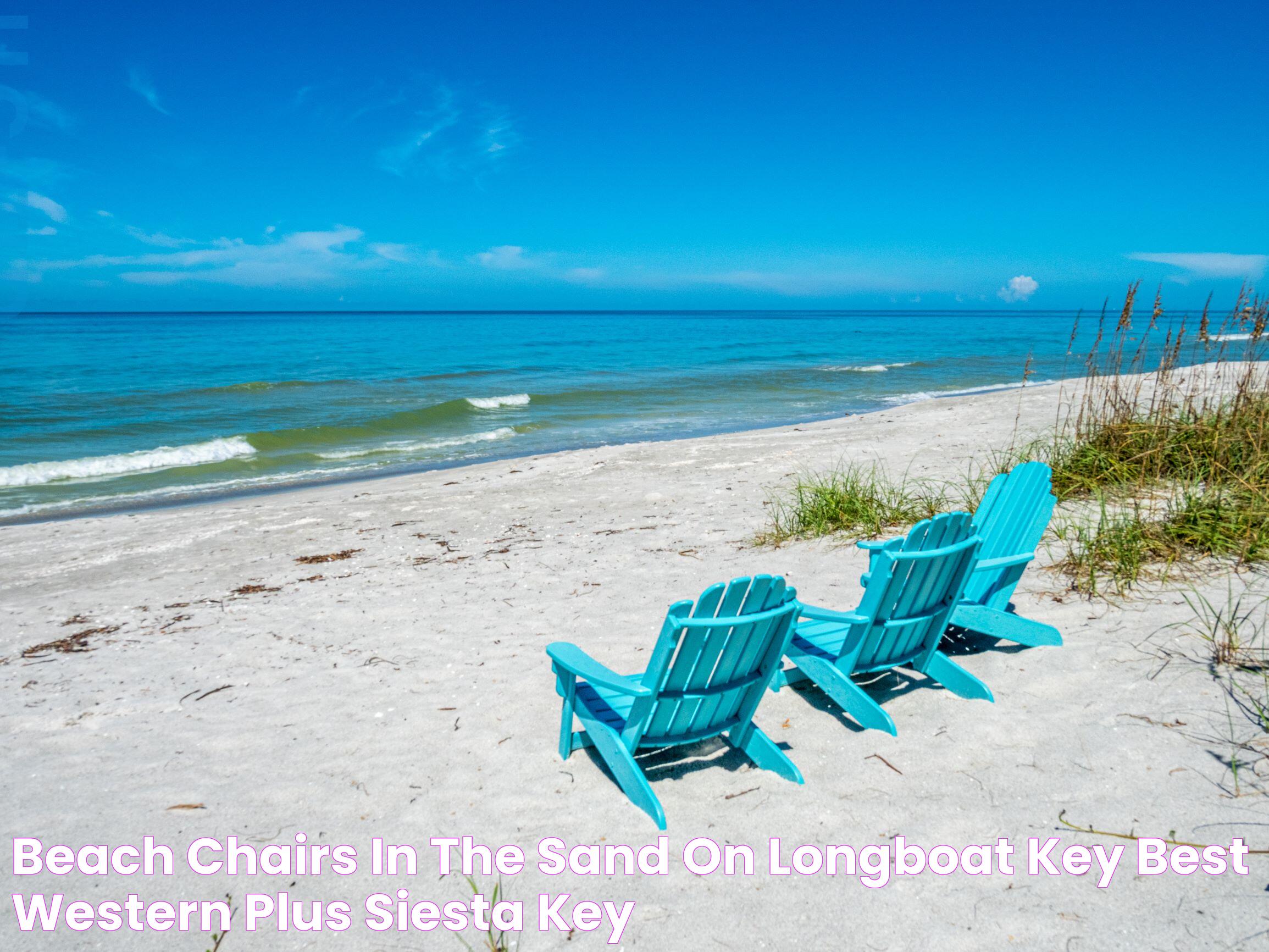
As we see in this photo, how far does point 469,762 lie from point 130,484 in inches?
476

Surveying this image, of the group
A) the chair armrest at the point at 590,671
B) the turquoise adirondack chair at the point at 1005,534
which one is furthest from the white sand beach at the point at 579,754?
the chair armrest at the point at 590,671

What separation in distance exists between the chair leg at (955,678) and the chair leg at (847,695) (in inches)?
15.2

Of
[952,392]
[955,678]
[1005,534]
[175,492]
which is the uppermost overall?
[1005,534]

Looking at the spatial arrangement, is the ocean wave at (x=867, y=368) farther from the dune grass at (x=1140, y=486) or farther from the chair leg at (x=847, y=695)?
the chair leg at (x=847, y=695)

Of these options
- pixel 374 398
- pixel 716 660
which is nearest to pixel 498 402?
pixel 374 398

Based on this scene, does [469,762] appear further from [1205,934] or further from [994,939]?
[1205,934]

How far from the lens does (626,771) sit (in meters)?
2.94

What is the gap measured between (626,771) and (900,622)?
4.58 ft

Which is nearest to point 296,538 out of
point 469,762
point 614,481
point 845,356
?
point 614,481

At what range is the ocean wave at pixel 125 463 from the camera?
13.0 meters

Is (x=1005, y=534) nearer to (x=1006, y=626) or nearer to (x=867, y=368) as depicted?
(x=1006, y=626)

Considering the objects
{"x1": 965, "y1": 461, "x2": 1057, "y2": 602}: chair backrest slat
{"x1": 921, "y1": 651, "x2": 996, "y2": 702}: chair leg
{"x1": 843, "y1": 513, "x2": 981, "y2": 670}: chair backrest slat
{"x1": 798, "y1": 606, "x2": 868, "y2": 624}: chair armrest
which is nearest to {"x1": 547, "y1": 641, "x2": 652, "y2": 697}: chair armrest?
{"x1": 798, "y1": 606, "x2": 868, "y2": 624}: chair armrest

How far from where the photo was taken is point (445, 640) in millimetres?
4719

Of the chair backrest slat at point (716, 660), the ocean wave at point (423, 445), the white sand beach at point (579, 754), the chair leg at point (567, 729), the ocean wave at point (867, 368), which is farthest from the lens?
the ocean wave at point (867, 368)
